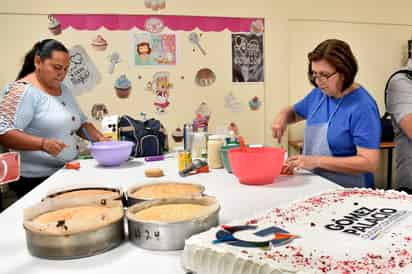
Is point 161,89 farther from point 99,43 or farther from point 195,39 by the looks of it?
point 99,43

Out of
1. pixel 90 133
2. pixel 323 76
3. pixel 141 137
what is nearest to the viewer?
pixel 323 76

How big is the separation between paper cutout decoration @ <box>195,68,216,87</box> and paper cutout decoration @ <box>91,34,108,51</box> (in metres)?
0.80

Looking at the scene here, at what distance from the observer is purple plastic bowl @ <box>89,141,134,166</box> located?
193 cm

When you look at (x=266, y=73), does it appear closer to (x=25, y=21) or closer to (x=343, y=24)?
(x=343, y=24)

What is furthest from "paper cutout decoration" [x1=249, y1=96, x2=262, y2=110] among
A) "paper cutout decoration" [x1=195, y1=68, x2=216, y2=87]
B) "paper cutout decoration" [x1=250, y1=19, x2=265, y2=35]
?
"paper cutout decoration" [x1=250, y1=19, x2=265, y2=35]

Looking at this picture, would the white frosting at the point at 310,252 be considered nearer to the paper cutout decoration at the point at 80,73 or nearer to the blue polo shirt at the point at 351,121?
the blue polo shirt at the point at 351,121

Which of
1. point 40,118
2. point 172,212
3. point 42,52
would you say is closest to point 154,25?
point 42,52

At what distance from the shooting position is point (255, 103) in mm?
3443

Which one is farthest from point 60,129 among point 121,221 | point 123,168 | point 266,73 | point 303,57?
point 303,57

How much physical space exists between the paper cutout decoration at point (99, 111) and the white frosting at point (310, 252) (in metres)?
2.43

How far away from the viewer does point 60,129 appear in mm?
2129

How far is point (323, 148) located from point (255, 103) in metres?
1.65

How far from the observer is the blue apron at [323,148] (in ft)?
5.75

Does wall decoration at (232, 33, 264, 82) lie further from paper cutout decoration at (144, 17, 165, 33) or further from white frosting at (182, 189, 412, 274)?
white frosting at (182, 189, 412, 274)
